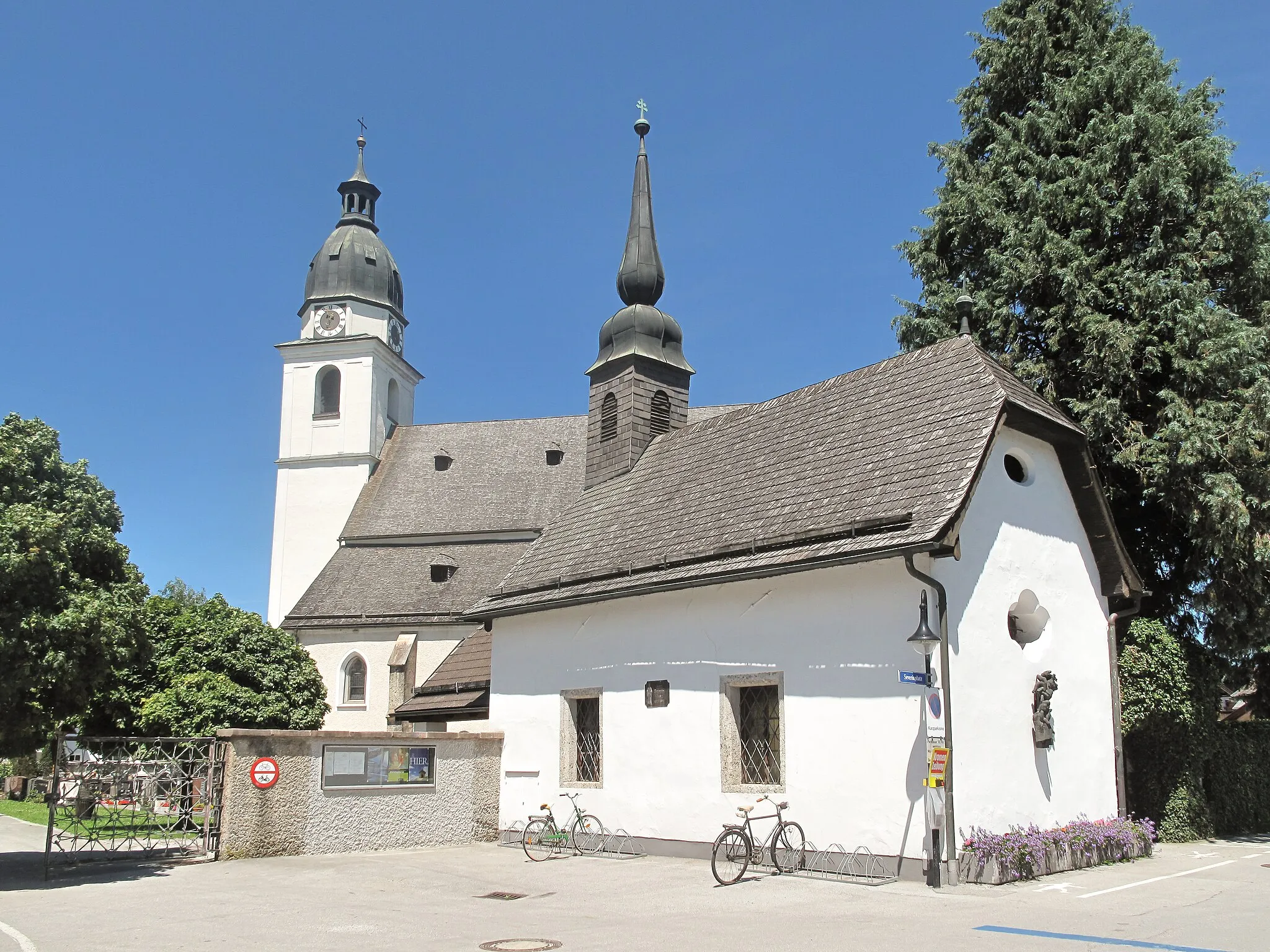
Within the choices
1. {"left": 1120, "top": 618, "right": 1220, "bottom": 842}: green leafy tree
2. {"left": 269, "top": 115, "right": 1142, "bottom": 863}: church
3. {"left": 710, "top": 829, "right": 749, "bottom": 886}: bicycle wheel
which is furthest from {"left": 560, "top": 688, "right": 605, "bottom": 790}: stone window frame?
{"left": 1120, "top": 618, "right": 1220, "bottom": 842}: green leafy tree

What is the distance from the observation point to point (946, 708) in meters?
12.6

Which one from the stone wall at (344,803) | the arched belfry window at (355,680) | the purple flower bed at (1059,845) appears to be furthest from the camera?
the arched belfry window at (355,680)

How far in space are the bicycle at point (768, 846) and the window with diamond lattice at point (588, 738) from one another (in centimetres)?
376

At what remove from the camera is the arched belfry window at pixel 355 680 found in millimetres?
37188

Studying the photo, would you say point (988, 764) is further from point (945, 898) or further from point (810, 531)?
point (810, 531)

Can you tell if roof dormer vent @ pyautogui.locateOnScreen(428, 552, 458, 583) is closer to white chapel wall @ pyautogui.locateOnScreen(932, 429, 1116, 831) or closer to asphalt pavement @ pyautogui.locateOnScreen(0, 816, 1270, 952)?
asphalt pavement @ pyautogui.locateOnScreen(0, 816, 1270, 952)

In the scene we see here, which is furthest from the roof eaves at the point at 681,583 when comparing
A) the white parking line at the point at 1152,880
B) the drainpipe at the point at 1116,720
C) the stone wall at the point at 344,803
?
the drainpipe at the point at 1116,720

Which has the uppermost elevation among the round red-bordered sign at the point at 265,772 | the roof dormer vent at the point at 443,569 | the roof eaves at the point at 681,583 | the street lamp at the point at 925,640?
the roof dormer vent at the point at 443,569

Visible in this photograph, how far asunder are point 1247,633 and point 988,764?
812 cm

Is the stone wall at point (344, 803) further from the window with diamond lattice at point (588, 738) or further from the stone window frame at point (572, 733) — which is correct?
the window with diamond lattice at point (588, 738)

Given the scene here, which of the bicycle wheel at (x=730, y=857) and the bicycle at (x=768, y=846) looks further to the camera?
the bicycle at (x=768, y=846)

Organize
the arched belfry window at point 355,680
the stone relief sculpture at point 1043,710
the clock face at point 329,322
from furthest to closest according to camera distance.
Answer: the clock face at point 329,322
the arched belfry window at point 355,680
the stone relief sculpture at point 1043,710

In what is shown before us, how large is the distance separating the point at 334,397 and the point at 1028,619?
3596 centimetres

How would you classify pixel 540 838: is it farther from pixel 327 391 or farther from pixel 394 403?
pixel 394 403
